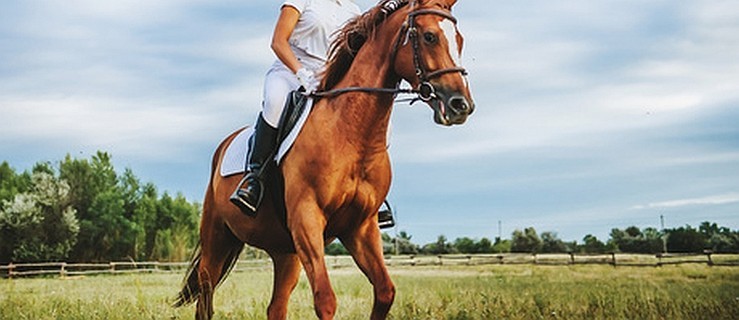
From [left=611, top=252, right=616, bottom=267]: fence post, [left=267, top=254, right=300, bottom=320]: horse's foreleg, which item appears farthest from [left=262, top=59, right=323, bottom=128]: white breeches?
[left=611, top=252, right=616, bottom=267]: fence post

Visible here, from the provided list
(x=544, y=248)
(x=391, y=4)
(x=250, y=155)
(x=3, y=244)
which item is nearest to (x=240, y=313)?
(x=250, y=155)

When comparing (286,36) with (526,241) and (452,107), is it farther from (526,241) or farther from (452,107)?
(526,241)

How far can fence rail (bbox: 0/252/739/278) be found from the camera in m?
37.8

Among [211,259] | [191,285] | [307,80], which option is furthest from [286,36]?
[191,285]

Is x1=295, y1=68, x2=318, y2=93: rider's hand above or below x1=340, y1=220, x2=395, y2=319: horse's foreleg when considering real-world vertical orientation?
above

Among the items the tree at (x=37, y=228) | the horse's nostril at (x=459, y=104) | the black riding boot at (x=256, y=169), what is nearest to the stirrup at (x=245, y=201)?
the black riding boot at (x=256, y=169)

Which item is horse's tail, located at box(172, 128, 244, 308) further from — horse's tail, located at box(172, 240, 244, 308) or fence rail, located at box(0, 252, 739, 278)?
fence rail, located at box(0, 252, 739, 278)

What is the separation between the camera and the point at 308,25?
6195mm

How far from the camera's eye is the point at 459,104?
180 inches

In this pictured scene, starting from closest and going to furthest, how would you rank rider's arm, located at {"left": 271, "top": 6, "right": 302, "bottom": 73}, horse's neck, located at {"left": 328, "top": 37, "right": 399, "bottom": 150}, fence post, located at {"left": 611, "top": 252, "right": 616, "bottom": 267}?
horse's neck, located at {"left": 328, "top": 37, "right": 399, "bottom": 150} < rider's arm, located at {"left": 271, "top": 6, "right": 302, "bottom": 73} < fence post, located at {"left": 611, "top": 252, "right": 616, "bottom": 267}

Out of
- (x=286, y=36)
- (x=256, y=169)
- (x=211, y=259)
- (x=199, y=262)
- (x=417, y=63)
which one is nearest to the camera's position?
(x=417, y=63)

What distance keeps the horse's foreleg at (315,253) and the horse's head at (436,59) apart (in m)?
1.12

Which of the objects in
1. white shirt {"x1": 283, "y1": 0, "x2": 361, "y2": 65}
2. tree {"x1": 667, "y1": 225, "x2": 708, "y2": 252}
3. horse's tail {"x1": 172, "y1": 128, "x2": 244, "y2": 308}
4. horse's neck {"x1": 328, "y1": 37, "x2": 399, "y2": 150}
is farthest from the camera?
tree {"x1": 667, "y1": 225, "x2": 708, "y2": 252}

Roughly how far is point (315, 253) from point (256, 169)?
116 centimetres
